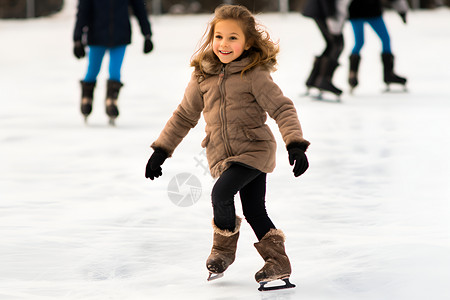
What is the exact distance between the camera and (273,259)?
7.59 ft

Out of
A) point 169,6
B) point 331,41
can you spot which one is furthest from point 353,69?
point 169,6

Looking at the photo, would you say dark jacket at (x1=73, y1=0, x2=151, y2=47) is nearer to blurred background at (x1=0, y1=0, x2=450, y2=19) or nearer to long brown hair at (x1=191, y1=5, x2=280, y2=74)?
long brown hair at (x1=191, y1=5, x2=280, y2=74)

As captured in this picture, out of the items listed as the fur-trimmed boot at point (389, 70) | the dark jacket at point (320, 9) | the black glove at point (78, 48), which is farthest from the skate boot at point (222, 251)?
the fur-trimmed boot at point (389, 70)

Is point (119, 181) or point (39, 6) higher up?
point (119, 181)

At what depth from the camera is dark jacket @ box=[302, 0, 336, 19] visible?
22.9 ft

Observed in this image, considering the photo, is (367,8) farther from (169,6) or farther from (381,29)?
(169,6)

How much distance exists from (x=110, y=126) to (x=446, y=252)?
376 cm

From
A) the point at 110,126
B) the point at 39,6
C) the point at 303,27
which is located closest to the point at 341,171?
the point at 110,126

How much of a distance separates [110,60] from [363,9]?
265 cm

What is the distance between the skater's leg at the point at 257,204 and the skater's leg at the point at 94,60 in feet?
12.1

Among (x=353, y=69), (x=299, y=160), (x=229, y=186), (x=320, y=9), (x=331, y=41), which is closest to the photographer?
(x=299, y=160)

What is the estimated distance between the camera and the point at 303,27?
14.3 metres

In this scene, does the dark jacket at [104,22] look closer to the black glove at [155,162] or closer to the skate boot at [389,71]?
the skate boot at [389,71]

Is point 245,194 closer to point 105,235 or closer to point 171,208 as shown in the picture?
point 105,235
